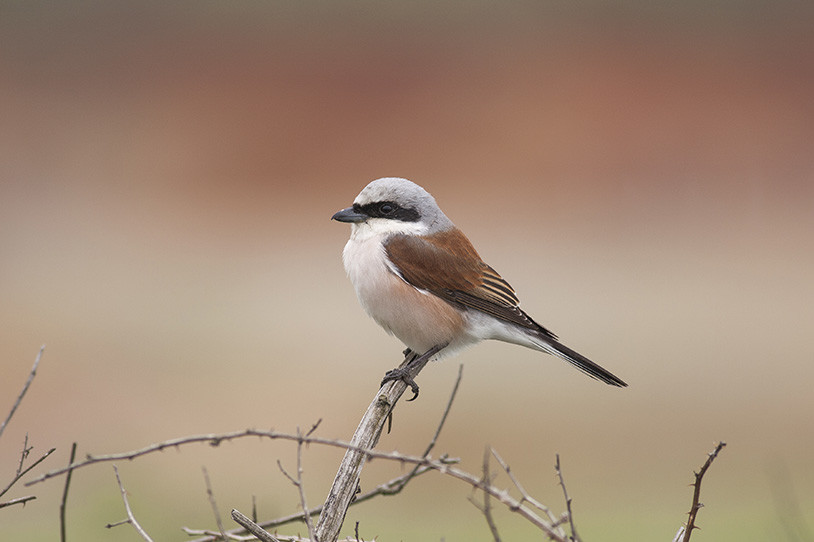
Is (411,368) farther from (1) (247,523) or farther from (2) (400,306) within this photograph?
(1) (247,523)

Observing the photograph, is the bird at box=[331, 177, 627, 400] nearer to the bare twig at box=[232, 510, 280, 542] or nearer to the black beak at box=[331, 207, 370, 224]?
the black beak at box=[331, 207, 370, 224]

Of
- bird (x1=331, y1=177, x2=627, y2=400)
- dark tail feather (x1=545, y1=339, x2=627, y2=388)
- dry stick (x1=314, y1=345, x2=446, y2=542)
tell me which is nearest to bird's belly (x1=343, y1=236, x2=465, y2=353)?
bird (x1=331, y1=177, x2=627, y2=400)

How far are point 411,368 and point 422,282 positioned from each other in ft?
1.62

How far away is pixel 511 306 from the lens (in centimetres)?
280

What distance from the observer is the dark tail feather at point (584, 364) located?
2.39 meters

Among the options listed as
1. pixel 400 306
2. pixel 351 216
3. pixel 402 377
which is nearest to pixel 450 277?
pixel 400 306

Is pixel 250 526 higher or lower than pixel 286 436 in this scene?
lower

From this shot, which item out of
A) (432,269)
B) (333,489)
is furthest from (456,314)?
(333,489)

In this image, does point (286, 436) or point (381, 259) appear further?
point (381, 259)

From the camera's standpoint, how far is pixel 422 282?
275cm

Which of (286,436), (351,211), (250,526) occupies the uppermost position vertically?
(351,211)

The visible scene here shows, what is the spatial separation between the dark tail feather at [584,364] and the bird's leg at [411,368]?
37 centimetres

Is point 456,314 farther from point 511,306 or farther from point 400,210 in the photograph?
point 400,210

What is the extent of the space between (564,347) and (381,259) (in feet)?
2.14
